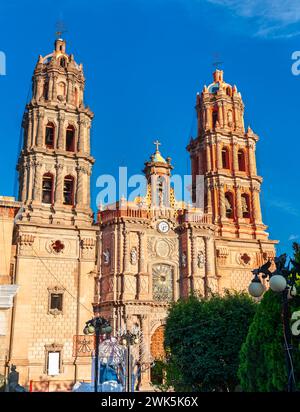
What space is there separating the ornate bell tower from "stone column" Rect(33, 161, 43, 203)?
42.8 feet

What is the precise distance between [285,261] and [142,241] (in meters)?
24.8

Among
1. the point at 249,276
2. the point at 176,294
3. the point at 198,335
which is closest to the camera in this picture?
the point at 198,335

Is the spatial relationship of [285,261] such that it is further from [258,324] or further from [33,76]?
[33,76]

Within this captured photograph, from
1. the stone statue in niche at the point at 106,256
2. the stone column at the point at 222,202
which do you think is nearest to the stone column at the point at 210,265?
the stone column at the point at 222,202

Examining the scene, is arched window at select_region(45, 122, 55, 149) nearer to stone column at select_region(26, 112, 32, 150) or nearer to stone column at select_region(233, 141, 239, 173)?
stone column at select_region(26, 112, 32, 150)

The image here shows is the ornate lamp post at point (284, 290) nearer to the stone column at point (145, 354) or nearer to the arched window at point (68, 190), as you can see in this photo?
the stone column at point (145, 354)

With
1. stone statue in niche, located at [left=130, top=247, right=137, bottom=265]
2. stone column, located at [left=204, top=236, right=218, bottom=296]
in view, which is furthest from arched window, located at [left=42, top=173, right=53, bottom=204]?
stone column, located at [left=204, top=236, right=218, bottom=296]

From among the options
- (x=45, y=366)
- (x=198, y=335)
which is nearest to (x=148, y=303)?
(x=45, y=366)

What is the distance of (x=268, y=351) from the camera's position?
12.8 meters

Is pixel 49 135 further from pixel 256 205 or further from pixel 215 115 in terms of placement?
pixel 256 205

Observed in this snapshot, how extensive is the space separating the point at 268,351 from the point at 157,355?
21.8 meters
